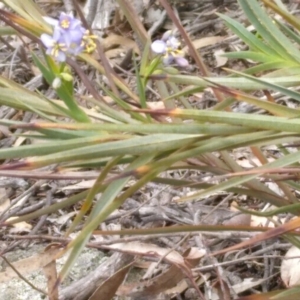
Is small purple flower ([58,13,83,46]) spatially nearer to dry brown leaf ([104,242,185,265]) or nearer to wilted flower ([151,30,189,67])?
wilted flower ([151,30,189,67])

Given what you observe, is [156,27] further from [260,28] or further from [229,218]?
[260,28]

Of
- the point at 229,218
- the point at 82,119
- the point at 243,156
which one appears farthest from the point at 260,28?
the point at 243,156

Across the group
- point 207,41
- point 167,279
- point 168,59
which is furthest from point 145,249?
point 207,41

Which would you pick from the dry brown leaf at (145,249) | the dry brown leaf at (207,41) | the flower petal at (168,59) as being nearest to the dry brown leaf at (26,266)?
the dry brown leaf at (145,249)

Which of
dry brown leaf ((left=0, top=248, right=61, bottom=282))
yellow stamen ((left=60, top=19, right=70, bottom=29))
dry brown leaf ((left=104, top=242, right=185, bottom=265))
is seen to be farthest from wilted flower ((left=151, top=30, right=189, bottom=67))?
dry brown leaf ((left=0, top=248, right=61, bottom=282))

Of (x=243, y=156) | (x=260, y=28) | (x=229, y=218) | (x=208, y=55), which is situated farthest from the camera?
(x=208, y=55)

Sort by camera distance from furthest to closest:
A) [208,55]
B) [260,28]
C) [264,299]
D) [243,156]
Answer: [208,55], [243,156], [260,28], [264,299]

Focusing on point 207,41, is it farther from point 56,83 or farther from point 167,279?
point 56,83
